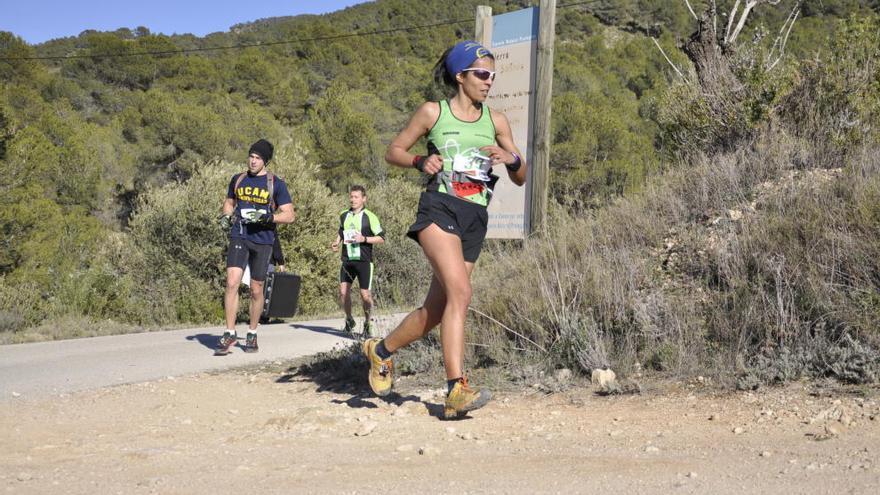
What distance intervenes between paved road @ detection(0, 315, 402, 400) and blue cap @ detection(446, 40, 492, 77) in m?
3.47

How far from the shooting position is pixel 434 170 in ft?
15.6

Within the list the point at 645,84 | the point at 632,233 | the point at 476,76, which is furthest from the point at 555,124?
the point at 476,76

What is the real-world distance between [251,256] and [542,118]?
3.59 m

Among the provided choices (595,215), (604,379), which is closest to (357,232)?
(595,215)

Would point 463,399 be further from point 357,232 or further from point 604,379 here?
point 357,232

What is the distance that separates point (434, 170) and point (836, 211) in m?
2.97

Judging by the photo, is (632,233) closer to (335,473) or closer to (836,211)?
(836,211)

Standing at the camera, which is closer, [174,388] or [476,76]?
[476,76]

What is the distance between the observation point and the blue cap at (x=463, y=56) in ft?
16.3

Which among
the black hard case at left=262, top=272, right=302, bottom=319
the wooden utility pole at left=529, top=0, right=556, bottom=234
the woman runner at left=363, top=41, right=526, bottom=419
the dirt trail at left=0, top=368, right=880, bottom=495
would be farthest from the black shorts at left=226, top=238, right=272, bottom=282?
the woman runner at left=363, top=41, right=526, bottom=419

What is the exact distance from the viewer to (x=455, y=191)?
4.84m

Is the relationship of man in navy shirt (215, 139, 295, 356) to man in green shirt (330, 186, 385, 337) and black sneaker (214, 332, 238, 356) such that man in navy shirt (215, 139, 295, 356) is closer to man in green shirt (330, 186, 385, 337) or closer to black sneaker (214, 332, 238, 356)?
black sneaker (214, 332, 238, 356)

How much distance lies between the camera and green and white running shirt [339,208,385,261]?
1016 centimetres

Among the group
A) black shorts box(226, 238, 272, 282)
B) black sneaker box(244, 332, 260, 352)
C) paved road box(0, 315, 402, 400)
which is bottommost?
paved road box(0, 315, 402, 400)
